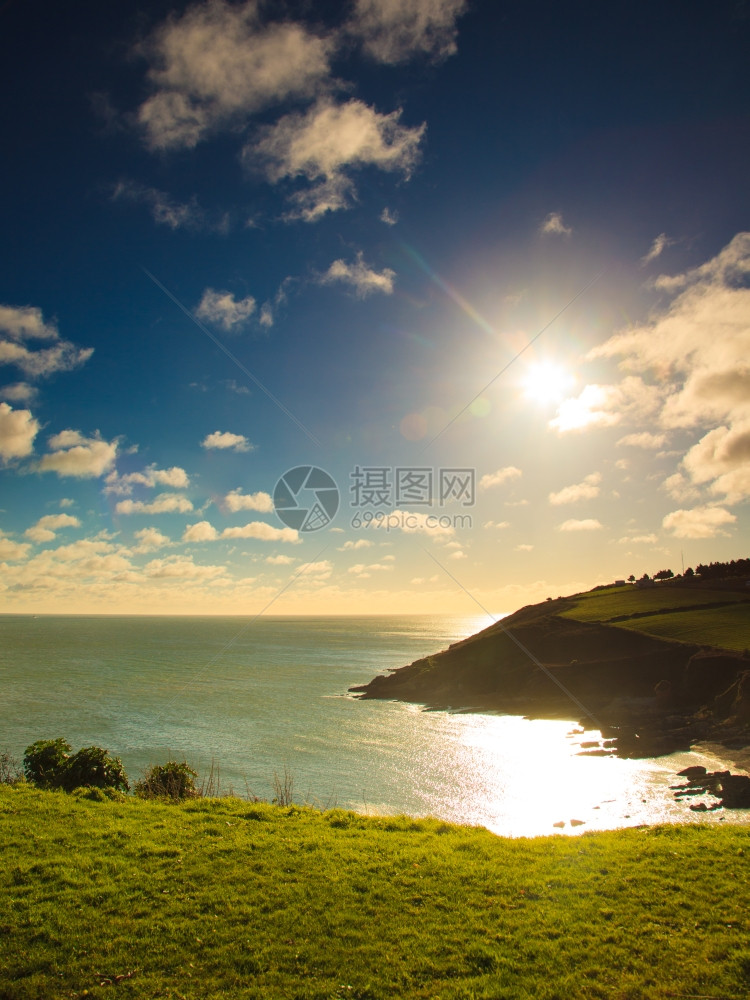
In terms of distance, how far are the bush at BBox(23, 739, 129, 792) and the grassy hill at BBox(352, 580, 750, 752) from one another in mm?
52491

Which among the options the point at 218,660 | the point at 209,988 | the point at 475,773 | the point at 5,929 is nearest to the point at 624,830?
the point at 209,988

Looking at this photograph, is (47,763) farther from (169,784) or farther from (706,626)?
(706,626)

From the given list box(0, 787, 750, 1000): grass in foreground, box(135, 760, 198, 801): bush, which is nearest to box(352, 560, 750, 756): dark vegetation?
box(0, 787, 750, 1000): grass in foreground

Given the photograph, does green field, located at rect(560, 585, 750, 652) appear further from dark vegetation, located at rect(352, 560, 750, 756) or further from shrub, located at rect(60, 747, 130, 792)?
shrub, located at rect(60, 747, 130, 792)

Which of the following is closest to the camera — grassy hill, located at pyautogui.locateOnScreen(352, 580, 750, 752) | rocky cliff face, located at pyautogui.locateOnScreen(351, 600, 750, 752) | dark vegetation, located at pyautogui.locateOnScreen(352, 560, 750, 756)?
dark vegetation, located at pyautogui.locateOnScreen(352, 560, 750, 756)

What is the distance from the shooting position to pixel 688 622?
7906cm

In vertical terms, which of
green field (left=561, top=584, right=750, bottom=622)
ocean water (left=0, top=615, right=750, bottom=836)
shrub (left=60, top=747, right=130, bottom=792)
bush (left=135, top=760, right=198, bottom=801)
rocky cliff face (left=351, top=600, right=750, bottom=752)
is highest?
green field (left=561, top=584, right=750, bottom=622)

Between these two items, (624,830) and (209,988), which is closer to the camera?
(209,988)

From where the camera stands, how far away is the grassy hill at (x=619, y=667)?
59906mm

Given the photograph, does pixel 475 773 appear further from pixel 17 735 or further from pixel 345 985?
pixel 17 735

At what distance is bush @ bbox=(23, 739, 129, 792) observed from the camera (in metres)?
20.8

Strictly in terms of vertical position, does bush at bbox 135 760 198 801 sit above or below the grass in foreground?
below

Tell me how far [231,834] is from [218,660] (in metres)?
142

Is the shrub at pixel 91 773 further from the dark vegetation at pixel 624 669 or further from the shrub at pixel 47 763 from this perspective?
the dark vegetation at pixel 624 669
